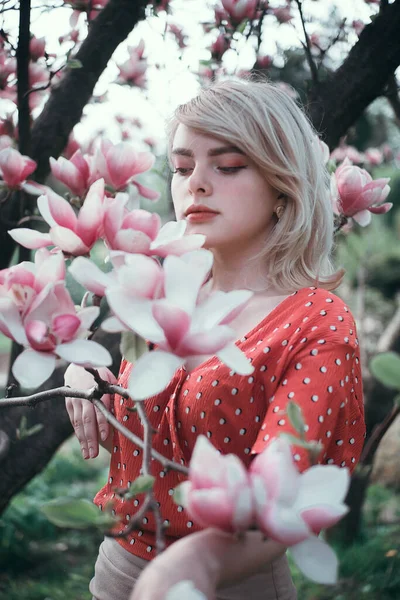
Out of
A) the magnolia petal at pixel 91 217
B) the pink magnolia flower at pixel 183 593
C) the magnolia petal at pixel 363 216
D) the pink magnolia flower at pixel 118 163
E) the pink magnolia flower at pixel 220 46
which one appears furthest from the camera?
the pink magnolia flower at pixel 220 46

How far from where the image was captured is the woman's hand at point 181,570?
469mm

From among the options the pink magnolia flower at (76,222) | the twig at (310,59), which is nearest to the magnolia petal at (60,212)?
the pink magnolia flower at (76,222)

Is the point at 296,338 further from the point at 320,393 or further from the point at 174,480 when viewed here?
the point at 174,480

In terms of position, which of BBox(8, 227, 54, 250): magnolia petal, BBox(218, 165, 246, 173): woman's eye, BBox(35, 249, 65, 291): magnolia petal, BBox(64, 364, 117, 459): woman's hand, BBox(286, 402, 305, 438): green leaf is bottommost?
BBox(64, 364, 117, 459): woman's hand

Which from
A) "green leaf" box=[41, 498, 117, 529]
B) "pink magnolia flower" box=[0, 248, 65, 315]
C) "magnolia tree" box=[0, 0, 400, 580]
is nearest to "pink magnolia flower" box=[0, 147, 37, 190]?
"magnolia tree" box=[0, 0, 400, 580]

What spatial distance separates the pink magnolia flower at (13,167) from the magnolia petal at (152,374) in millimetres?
779

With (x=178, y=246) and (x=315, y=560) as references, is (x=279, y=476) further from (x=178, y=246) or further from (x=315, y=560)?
(x=178, y=246)

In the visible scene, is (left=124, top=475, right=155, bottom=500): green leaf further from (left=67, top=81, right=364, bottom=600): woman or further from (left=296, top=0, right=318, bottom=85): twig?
(left=296, top=0, right=318, bottom=85): twig

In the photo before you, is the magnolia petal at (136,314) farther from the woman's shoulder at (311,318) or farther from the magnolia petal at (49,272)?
the woman's shoulder at (311,318)

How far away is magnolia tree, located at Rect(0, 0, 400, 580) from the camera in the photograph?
1.71 feet

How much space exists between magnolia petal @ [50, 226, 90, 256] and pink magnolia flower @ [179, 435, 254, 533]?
0.29m

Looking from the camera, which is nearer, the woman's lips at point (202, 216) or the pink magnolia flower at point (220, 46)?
the woman's lips at point (202, 216)

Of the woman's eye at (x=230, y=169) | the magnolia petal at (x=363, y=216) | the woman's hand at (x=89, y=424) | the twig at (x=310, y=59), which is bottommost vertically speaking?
the woman's hand at (x=89, y=424)

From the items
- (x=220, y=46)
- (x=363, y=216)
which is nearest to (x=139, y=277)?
(x=363, y=216)
